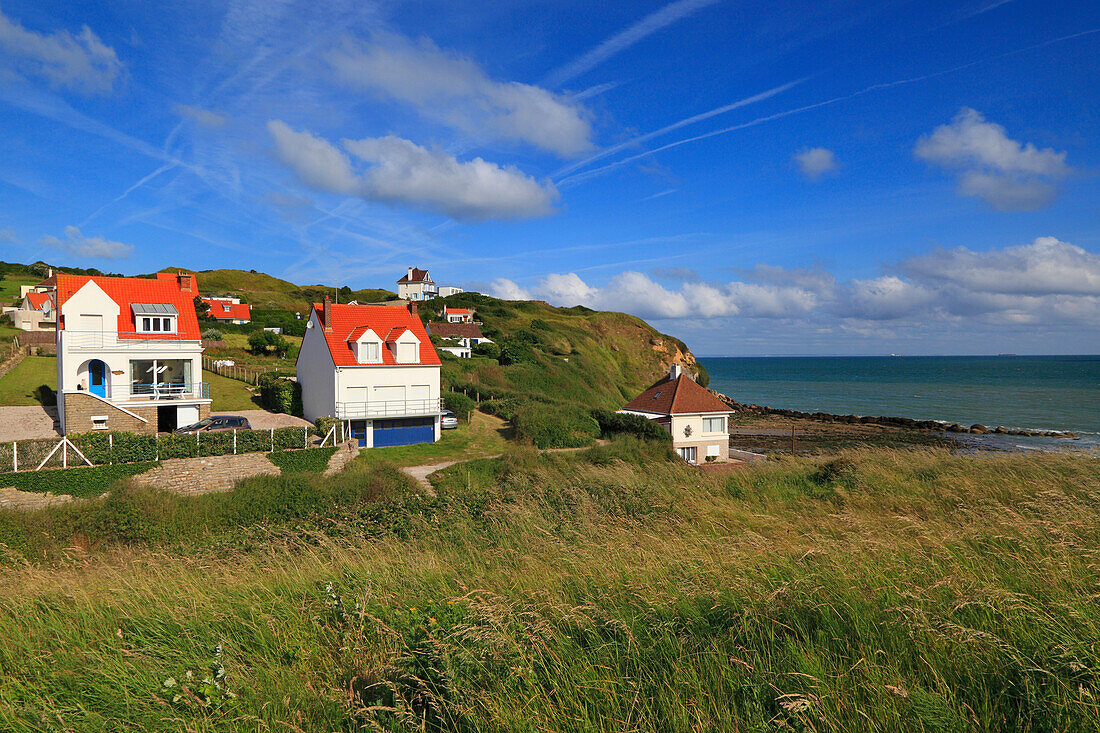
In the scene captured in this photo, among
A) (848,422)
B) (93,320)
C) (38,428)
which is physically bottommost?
(848,422)

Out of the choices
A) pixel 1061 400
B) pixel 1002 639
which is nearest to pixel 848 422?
pixel 1061 400

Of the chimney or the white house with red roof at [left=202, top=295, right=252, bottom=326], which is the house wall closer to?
the chimney

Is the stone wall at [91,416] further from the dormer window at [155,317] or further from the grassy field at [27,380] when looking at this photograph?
the grassy field at [27,380]

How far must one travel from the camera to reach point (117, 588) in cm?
505

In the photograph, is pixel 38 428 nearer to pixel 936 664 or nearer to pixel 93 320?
pixel 93 320

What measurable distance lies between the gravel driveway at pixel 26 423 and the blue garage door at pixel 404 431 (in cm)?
1513

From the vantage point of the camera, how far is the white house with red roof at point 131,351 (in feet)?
89.7

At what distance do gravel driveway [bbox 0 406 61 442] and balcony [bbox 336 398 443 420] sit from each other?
1305 centimetres

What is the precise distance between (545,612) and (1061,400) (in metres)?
114

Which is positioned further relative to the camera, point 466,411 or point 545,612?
point 466,411

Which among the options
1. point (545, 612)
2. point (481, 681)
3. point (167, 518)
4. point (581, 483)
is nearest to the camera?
point (481, 681)

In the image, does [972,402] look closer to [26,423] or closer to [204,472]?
[204,472]

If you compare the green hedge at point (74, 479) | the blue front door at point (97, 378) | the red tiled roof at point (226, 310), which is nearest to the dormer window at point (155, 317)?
the blue front door at point (97, 378)

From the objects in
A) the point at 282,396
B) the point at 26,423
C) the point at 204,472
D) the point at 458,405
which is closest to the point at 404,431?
the point at 458,405
